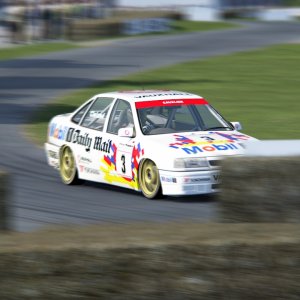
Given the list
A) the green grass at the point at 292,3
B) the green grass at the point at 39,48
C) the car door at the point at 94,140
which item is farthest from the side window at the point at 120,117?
the green grass at the point at 292,3

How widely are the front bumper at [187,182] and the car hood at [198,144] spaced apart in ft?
0.74

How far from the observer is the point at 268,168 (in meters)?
5.77

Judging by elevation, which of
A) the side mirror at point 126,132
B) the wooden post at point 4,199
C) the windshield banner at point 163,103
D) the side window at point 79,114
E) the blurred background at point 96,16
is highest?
the wooden post at point 4,199

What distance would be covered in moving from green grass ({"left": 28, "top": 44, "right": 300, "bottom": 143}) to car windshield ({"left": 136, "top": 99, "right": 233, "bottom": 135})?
6.07 m

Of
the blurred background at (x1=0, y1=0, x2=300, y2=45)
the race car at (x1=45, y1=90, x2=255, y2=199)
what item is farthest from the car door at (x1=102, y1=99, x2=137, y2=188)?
the blurred background at (x1=0, y1=0, x2=300, y2=45)

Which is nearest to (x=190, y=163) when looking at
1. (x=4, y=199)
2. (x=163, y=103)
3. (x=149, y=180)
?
(x=149, y=180)

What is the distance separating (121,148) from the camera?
13102 mm

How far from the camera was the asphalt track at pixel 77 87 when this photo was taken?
1169cm

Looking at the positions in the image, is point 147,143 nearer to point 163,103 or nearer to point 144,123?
point 144,123

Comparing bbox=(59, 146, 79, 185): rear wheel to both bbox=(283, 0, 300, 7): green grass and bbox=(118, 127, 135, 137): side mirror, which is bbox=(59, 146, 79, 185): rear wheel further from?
bbox=(283, 0, 300, 7): green grass

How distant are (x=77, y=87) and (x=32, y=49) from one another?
1340 centimetres

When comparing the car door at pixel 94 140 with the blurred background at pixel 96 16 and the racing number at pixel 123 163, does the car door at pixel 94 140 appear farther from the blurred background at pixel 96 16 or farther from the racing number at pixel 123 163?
the blurred background at pixel 96 16

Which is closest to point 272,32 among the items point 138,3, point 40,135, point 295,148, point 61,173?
point 138,3

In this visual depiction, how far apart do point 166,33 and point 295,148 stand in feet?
149
